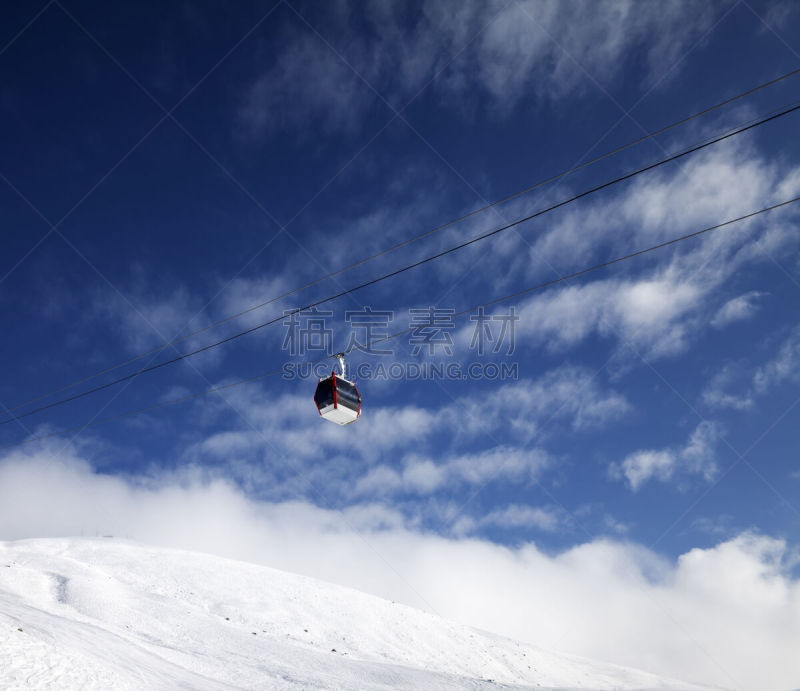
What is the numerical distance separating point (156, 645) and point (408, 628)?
22.9m

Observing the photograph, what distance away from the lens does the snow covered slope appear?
13.5 metres

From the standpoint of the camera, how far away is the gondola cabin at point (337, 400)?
41.5 ft

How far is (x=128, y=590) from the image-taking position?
30172 mm

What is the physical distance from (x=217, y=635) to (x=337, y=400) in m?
17.8

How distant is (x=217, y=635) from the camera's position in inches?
939

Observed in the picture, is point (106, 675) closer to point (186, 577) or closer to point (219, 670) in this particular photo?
point (219, 670)

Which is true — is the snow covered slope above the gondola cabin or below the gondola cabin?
below

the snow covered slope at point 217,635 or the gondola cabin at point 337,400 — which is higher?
the gondola cabin at point 337,400

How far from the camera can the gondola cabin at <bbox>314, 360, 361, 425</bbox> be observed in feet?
41.5

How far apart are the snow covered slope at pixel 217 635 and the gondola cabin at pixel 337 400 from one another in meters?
7.45

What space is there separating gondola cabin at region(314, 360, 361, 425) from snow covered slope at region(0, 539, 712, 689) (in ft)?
24.4

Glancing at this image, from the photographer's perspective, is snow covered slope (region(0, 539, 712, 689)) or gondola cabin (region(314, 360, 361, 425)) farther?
snow covered slope (region(0, 539, 712, 689))

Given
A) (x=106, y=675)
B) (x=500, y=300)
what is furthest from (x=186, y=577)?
(x=500, y=300)

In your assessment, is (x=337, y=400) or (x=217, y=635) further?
(x=217, y=635)
